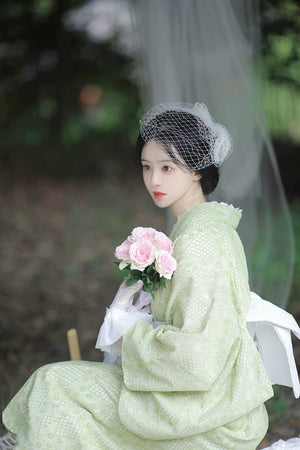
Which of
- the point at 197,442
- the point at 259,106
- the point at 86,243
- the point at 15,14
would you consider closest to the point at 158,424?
the point at 197,442

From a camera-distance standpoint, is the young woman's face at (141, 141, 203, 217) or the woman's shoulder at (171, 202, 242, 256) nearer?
the woman's shoulder at (171, 202, 242, 256)

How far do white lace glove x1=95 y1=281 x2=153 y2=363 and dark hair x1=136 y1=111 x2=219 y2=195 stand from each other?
0.58 meters

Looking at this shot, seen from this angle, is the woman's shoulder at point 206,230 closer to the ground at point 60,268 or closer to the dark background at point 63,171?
the ground at point 60,268

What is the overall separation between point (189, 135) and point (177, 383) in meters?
1.06

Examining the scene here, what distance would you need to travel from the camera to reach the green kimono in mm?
2344

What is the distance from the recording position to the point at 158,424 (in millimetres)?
2344

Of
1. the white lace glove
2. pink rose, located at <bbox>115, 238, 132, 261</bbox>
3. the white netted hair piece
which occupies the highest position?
the white netted hair piece

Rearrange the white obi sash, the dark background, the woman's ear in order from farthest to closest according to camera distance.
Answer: the dark background → the woman's ear → the white obi sash

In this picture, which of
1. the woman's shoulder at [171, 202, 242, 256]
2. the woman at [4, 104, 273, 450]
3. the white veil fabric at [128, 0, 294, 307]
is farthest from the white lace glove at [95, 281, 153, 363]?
the white veil fabric at [128, 0, 294, 307]

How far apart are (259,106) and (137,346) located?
2.44m

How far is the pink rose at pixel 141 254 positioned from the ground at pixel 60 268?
183cm

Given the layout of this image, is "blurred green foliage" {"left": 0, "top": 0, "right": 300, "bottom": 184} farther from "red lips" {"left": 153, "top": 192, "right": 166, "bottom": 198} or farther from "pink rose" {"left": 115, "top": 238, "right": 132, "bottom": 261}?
"pink rose" {"left": 115, "top": 238, "right": 132, "bottom": 261}

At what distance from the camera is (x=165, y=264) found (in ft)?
8.03

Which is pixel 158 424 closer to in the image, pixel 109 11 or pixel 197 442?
pixel 197 442
